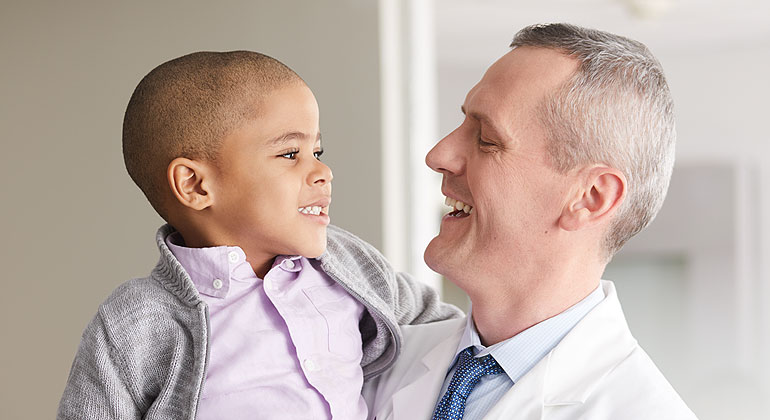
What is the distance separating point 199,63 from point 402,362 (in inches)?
24.5

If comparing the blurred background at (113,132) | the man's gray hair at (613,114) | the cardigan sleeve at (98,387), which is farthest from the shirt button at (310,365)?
the blurred background at (113,132)

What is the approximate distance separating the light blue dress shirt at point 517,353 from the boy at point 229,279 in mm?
183

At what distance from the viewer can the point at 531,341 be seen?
4.30 feet

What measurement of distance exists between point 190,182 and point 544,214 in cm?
57

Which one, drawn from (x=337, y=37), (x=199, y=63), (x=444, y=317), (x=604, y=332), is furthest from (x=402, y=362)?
(x=337, y=37)

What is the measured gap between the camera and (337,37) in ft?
7.25

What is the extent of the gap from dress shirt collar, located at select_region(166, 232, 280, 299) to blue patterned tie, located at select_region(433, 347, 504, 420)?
373 mm

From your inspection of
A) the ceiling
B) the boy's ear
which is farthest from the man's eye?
the ceiling

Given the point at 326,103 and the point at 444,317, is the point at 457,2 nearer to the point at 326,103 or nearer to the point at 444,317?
the point at 326,103

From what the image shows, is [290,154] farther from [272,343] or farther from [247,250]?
[272,343]

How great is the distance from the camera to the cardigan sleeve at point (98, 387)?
1182 millimetres

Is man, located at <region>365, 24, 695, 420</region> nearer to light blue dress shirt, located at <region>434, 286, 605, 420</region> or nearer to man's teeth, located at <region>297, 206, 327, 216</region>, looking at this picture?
light blue dress shirt, located at <region>434, 286, 605, 420</region>

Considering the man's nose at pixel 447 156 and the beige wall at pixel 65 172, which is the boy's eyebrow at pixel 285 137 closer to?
the man's nose at pixel 447 156

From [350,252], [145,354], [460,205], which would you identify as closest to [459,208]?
[460,205]
